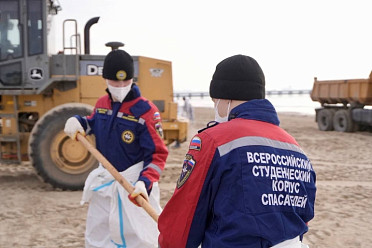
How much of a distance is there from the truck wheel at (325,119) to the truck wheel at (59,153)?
43.8 ft

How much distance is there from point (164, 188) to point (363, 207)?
2.99 metres

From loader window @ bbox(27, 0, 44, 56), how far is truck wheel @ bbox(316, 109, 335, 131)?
13.5m

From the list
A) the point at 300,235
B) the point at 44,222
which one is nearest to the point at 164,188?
the point at 44,222

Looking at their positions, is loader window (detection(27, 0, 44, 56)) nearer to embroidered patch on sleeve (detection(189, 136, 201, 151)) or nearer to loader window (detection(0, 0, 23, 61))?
loader window (detection(0, 0, 23, 61))

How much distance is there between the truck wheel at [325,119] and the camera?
17862mm

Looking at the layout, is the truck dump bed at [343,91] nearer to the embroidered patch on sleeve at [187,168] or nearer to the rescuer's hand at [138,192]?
the rescuer's hand at [138,192]

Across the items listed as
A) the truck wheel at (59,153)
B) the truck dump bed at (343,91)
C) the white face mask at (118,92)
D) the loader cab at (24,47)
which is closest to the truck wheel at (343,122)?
the truck dump bed at (343,91)

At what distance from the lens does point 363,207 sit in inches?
243

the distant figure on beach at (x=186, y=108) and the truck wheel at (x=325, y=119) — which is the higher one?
the distant figure on beach at (x=186, y=108)

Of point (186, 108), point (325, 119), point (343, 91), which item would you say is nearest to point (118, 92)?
point (186, 108)

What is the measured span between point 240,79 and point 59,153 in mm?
5385

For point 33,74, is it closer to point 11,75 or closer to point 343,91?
point 11,75

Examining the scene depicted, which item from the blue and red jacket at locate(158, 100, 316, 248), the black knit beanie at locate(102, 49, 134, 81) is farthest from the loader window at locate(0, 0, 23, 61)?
the blue and red jacket at locate(158, 100, 316, 248)

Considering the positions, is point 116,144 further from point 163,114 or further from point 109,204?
point 163,114
